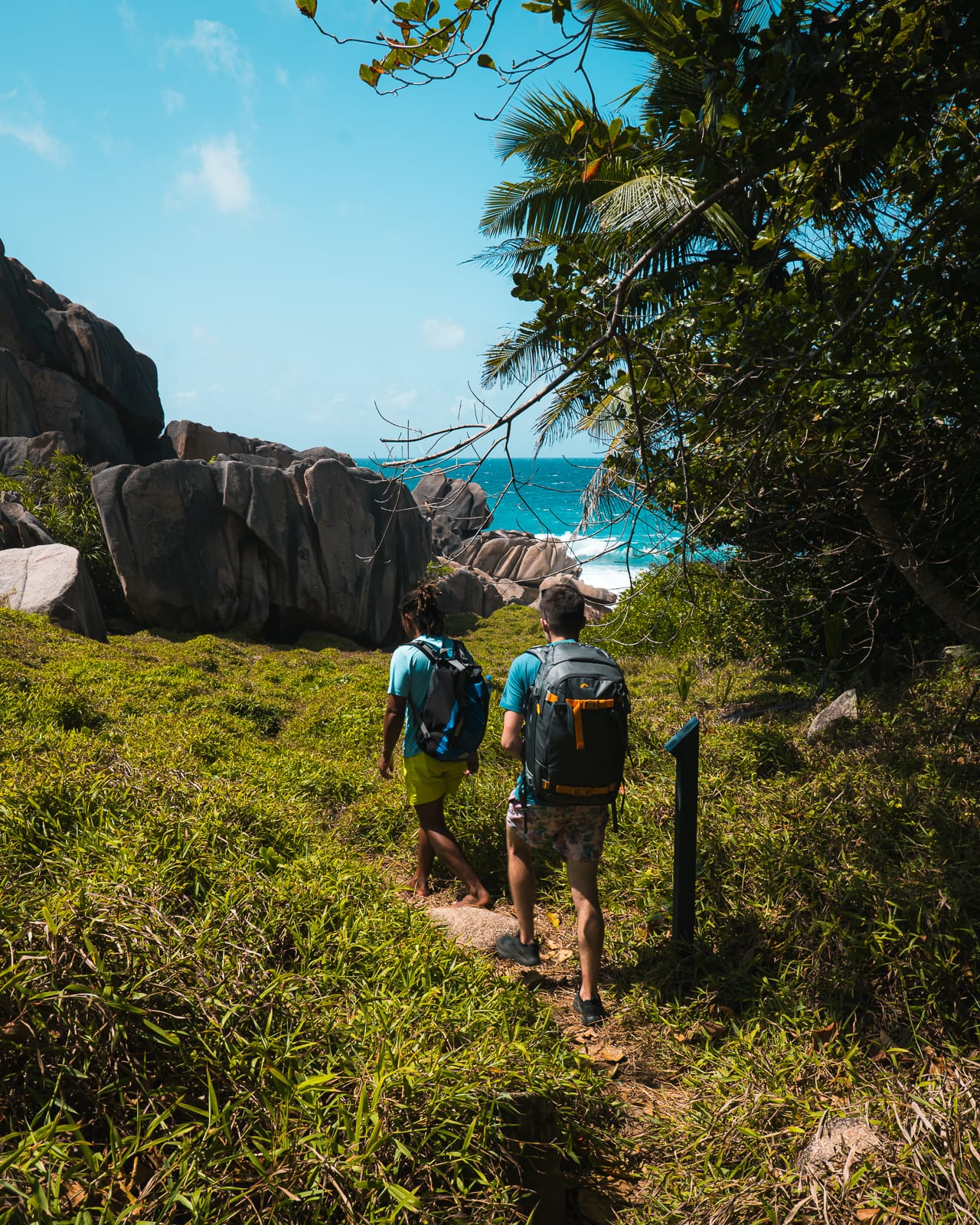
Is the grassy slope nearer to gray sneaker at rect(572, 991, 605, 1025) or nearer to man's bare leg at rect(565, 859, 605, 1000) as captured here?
gray sneaker at rect(572, 991, 605, 1025)

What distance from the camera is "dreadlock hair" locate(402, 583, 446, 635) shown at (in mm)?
4320

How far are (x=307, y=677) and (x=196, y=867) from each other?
8.10 metres

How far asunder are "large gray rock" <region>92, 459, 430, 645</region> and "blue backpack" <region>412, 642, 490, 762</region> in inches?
367

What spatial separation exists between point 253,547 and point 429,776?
12546 mm

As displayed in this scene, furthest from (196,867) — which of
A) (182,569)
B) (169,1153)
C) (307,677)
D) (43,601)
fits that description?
(182,569)

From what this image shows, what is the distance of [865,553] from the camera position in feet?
23.2

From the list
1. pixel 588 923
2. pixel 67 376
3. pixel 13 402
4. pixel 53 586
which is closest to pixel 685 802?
pixel 588 923

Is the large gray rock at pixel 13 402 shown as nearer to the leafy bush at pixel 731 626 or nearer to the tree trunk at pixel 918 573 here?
the leafy bush at pixel 731 626

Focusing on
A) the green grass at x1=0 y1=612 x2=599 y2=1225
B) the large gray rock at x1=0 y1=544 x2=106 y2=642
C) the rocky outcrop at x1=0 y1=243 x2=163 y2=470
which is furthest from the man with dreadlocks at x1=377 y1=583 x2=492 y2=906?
the rocky outcrop at x1=0 y1=243 x2=163 y2=470

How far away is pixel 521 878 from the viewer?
11.8 ft

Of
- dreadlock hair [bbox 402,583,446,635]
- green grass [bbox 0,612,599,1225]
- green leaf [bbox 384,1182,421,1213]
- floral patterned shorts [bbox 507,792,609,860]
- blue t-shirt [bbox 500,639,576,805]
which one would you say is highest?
dreadlock hair [bbox 402,583,446,635]

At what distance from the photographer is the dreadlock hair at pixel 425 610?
4.32 m

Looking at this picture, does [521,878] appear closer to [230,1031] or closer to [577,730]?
[577,730]

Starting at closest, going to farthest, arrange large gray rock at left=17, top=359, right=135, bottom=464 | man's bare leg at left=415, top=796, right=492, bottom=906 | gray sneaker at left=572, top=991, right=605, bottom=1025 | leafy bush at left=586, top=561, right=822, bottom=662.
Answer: gray sneaker at left=572, top=991, right=605, bottom=1025, man's bare leg at left=415, top=796, right=492, bottom=906, leafy bush at left=586, top=561, right=822, bottom=662, large gray rock at left=17, top=359, right=135, bottom=464
